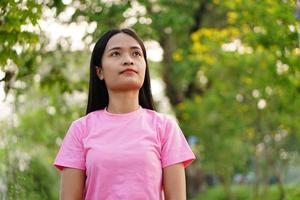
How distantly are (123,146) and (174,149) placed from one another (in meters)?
0.21

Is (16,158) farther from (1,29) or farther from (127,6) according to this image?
(1,29)

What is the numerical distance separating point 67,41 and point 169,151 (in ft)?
26.7

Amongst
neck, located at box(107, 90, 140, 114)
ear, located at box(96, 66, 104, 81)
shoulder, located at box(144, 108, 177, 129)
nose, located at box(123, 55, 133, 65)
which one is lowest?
shoulder, located at box(144, 108, 177, 129)

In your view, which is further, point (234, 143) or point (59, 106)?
point (234, 143)

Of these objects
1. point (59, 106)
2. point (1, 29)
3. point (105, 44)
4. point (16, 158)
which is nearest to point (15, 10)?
point (1, 29)

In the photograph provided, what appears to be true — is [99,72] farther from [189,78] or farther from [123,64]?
[189,78]

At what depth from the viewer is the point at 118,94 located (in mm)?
3338

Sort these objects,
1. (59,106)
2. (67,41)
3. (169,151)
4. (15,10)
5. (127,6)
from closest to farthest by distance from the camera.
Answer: (169,151) < (15,10) < (127,6) < (67,41) < (59,106)

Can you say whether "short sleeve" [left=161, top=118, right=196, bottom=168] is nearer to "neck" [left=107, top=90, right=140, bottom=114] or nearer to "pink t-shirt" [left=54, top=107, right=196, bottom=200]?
→ "pink t-shirt" [left=54, top=107, right=196, bottom=200]

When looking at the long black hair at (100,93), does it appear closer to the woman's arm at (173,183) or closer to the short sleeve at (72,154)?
the short sleeve at (72,154)

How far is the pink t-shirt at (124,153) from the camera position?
10.2 feet

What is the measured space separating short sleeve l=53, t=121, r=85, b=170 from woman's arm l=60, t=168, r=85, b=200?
0.02 m

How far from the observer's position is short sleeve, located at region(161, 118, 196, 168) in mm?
3182

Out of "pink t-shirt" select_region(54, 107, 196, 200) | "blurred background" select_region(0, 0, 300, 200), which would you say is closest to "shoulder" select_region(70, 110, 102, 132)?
"pink t-shirt" select_region(54, 107, 196, 200)
